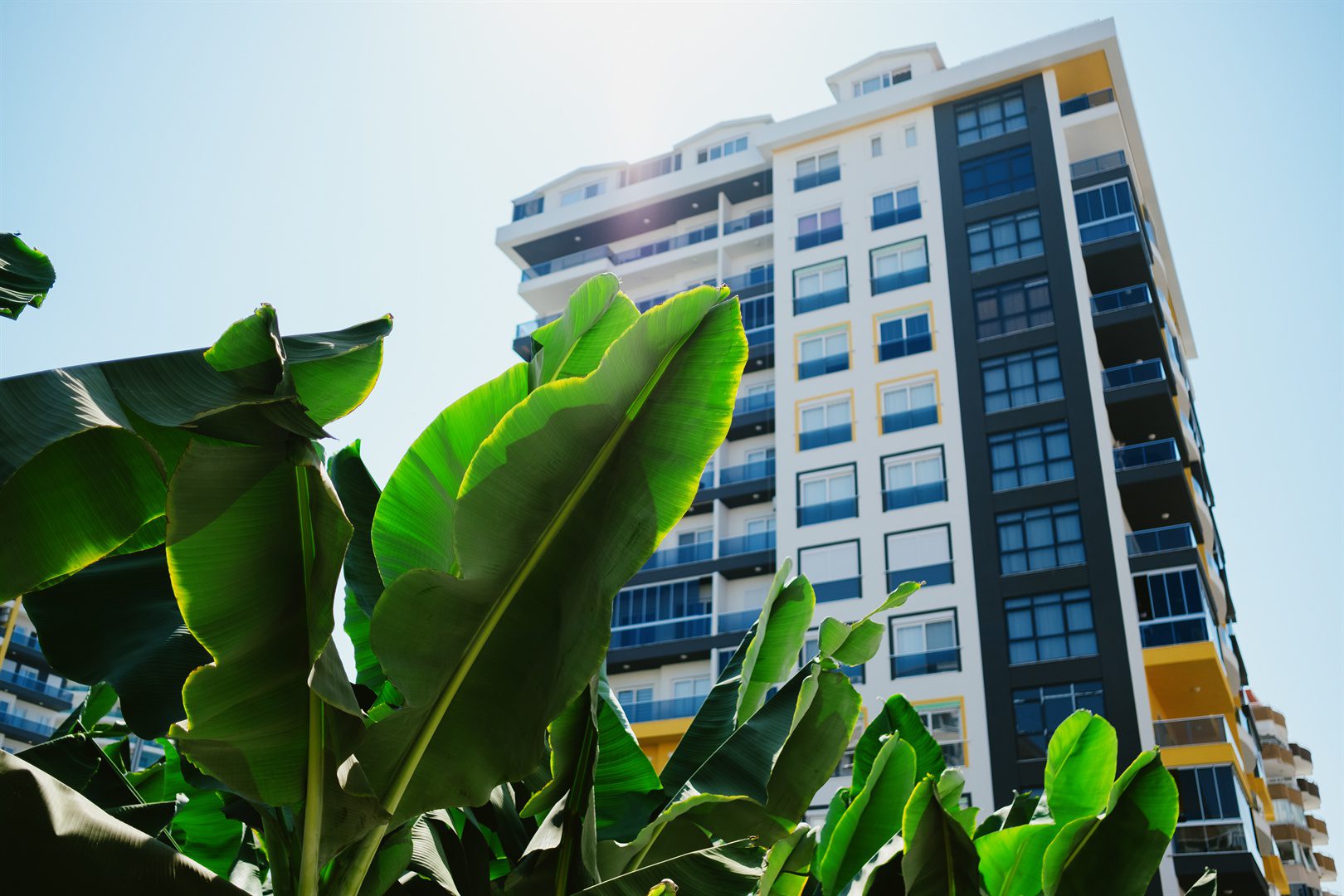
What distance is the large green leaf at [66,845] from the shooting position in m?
2.40

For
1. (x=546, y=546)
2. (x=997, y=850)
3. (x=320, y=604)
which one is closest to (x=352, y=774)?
(x=320, y=604)

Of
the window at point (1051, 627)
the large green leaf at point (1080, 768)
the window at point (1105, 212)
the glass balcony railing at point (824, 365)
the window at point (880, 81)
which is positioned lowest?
the large green leaf at point (1080, 768)

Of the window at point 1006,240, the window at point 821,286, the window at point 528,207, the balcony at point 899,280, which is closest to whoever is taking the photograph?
the window at point 1006,240

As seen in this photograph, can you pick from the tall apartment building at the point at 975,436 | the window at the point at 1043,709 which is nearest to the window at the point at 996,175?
the tall apartment building at the point at 975,436

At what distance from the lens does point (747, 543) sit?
104 feet

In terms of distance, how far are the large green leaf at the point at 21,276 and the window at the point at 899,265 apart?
29.5 metres

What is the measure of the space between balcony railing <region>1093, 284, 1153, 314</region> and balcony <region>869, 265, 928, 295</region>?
456cm

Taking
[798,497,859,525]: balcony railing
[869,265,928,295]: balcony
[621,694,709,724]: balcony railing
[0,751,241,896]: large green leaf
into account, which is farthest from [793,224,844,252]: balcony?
[0,751,241,896]: large green leaf

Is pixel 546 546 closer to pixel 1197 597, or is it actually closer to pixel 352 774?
pixel 352 774

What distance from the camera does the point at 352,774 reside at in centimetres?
302

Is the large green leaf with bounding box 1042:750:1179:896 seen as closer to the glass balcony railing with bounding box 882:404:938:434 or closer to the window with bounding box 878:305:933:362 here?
the glass balcony railing with bounding box 882:404:938:434

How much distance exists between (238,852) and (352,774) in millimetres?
2443

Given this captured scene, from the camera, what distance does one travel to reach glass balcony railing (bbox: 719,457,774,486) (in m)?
32.7

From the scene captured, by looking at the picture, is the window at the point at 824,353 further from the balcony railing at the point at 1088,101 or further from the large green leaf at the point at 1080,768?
the large green leaf at the point at 1080,768
